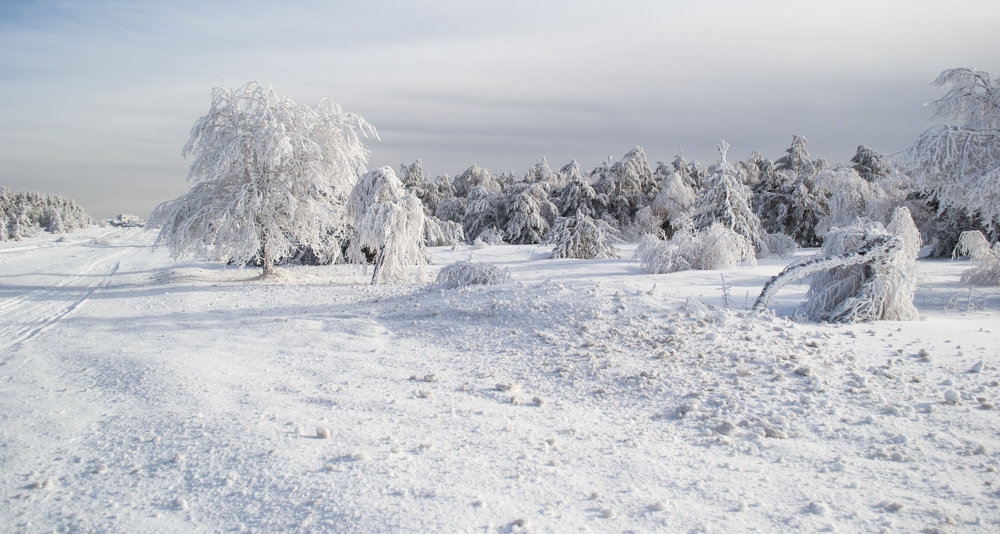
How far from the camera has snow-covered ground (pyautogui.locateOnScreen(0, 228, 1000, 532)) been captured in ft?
8.76

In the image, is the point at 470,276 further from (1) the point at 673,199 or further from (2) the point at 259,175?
(1) the point at 673,199

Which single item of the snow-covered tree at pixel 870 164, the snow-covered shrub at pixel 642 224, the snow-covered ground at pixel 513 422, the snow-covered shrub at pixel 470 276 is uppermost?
the snow-covered tree at pixel 870 164

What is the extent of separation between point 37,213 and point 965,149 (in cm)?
9281

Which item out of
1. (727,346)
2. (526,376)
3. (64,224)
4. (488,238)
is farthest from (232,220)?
(64,224)

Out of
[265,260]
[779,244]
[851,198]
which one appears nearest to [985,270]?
[779,244]

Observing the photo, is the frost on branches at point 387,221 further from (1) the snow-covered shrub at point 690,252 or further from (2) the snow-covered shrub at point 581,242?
(2) the snow-covered shrub at point 581,242

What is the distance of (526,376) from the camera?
504 centimetres

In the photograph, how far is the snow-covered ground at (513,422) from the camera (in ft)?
8.76

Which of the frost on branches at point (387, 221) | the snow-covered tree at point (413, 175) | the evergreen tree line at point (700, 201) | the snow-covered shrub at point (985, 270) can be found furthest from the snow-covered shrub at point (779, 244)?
the snow-covered tree at point (413, 175)

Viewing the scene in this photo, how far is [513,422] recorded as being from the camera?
12.8ft

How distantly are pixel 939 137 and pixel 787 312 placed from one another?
7.29 m

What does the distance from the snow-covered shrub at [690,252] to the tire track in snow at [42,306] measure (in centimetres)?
1193

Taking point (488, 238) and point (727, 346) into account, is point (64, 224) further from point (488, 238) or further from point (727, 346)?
point (727, 346)

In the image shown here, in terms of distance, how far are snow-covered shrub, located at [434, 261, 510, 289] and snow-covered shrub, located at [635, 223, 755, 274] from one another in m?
4.84
